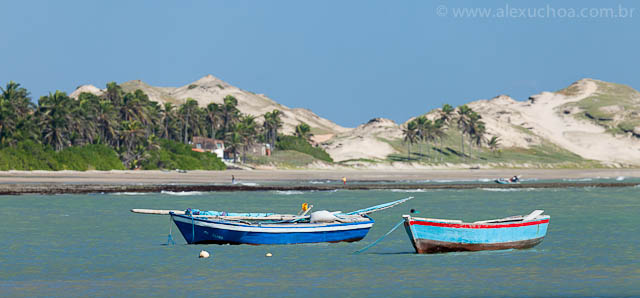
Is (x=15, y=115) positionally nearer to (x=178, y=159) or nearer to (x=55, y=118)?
(x=55, y=118)

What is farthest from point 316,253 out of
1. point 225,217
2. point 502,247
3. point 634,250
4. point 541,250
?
point 634,250

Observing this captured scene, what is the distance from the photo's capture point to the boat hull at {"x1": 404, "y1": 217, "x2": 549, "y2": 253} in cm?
3119

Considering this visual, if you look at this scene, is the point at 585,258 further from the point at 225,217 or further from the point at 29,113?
the point at 29,113

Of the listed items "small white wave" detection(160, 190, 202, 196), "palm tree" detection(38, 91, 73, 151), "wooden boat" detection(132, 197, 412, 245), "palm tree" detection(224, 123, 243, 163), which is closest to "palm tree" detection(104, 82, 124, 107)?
"palm tree" detection(38, 91, 73, 151)

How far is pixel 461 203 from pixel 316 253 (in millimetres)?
35117

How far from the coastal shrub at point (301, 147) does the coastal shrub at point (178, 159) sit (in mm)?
37160

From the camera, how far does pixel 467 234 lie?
3177 centimetres

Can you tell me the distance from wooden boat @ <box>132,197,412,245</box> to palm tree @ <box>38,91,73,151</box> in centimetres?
8738

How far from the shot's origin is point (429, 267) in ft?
96.2

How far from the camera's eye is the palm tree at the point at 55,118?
117 meters

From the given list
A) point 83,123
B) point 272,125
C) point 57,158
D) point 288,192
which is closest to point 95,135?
point 83,123

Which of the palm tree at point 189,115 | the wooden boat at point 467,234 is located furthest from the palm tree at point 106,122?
the wooden boat at point 467,234

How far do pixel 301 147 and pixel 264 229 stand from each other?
A: 5570 inches

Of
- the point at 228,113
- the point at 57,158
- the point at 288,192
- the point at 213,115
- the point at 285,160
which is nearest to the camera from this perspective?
the point at 288,192
